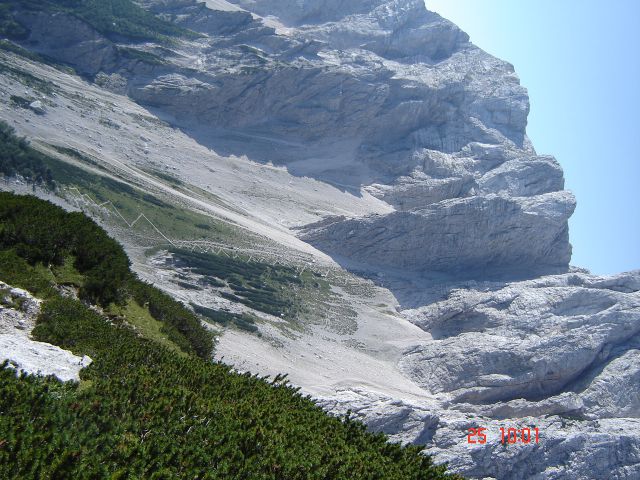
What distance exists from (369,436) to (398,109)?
449 ft

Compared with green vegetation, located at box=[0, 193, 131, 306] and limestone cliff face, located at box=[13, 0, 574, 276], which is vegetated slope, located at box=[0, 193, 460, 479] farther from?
limestone cliff face, located at box=[13, 0, 574, 276]

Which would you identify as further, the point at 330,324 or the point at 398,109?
the point at 398,109

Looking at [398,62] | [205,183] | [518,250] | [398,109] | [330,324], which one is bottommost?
[330,324]

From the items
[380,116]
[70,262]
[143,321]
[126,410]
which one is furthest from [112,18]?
[126,410]

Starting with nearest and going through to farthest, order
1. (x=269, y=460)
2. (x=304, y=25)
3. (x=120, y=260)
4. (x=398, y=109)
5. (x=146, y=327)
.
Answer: (x=269, y=460) < (x=146, y=327) < (x=120, y=260) < (x=398, y=109) < (x=304, y=25)

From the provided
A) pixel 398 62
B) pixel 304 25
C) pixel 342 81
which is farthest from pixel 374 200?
pixel 304 25

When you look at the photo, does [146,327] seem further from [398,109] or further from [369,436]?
[398,109]

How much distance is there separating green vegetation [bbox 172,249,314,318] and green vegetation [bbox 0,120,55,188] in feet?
55.5

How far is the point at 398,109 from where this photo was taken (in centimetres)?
14775

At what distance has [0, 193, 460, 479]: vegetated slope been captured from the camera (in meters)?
10.3

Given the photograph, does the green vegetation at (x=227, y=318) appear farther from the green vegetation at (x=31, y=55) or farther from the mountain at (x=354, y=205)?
the green vegetation at (x=31, y=55)
